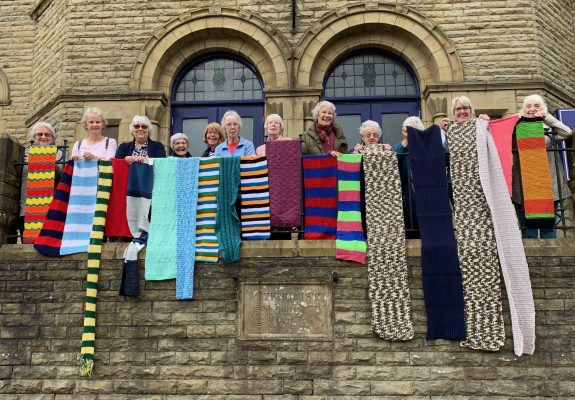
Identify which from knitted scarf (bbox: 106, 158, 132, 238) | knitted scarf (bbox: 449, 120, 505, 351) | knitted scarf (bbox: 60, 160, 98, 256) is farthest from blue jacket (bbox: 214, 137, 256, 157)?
knitted scarf (bbox: 449, 120, 505, 351)

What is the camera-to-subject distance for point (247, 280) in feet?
21.9

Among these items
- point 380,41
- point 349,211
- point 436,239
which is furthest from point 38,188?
point 380,41

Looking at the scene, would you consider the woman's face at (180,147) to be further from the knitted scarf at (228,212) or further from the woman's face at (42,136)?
the woman's face at (42,136)

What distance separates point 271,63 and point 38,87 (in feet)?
16.1

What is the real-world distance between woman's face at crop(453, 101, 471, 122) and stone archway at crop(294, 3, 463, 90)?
3.86 meters

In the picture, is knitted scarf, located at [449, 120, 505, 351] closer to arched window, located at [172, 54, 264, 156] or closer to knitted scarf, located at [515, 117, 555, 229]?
knitted scarf, located at [515, 117, 555, 229]

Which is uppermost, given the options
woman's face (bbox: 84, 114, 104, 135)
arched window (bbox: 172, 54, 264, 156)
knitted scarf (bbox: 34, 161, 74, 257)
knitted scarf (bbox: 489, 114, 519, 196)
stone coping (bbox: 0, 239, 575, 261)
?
arched window (bbox: 172, 54, 264, 156)

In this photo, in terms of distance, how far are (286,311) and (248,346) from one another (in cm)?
55

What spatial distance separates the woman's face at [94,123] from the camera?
7207mm

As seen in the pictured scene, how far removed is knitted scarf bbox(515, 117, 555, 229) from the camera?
6.66 m

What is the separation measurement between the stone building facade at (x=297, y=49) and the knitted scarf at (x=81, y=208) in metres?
3.85

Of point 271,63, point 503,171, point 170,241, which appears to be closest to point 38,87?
point 271,63

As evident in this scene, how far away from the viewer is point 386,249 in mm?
6594

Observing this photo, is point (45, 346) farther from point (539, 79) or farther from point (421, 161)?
point (539, 79)
